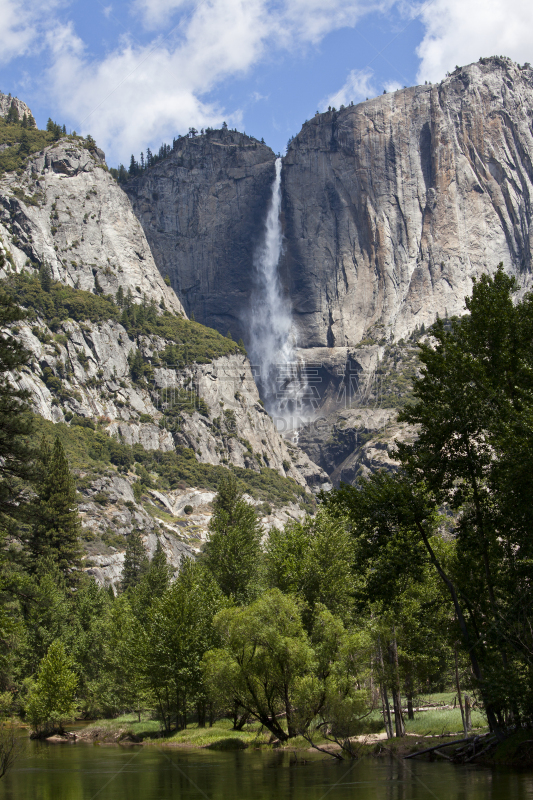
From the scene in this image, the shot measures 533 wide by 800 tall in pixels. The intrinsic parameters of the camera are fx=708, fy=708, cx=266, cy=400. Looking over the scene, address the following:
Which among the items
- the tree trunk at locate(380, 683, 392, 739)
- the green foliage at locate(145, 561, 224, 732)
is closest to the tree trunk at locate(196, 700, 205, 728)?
the green foliage at locate(145, 561, 224, 732)

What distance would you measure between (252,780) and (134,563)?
88237mm

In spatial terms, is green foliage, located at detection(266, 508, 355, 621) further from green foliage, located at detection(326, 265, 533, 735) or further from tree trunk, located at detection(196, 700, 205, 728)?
green foliage, located at detection(326, 265, 533, 735)

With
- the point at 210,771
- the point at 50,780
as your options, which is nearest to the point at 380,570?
the point at 210,771

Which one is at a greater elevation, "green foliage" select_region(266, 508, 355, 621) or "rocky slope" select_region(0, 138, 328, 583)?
"rocky slope" select_region(0, 138, 328, 583)

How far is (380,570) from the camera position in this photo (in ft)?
94.3

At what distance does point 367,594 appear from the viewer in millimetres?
29422

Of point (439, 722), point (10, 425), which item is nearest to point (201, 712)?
point (439, 722)

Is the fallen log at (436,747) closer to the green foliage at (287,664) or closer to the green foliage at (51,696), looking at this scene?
the green foliage at (287,664)

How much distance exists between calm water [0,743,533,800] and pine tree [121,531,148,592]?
7163 cm

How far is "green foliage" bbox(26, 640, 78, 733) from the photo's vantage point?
5356 cm

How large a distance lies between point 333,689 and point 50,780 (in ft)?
46.3

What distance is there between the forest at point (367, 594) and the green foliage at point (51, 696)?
4.4 inches

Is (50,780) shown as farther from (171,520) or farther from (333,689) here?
(171,520)

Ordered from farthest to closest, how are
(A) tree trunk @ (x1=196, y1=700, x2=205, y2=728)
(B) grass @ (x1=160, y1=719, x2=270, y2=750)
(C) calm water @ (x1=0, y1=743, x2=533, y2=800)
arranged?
(A) tree trunk @ (x1=196, y1=700, x2=205, y2=728) → (B) grass @ (x1=160, y1=719, x2=270, y2=750) → (C) calm water @ (x1=0, y1=743, x2=533, y2=800)
